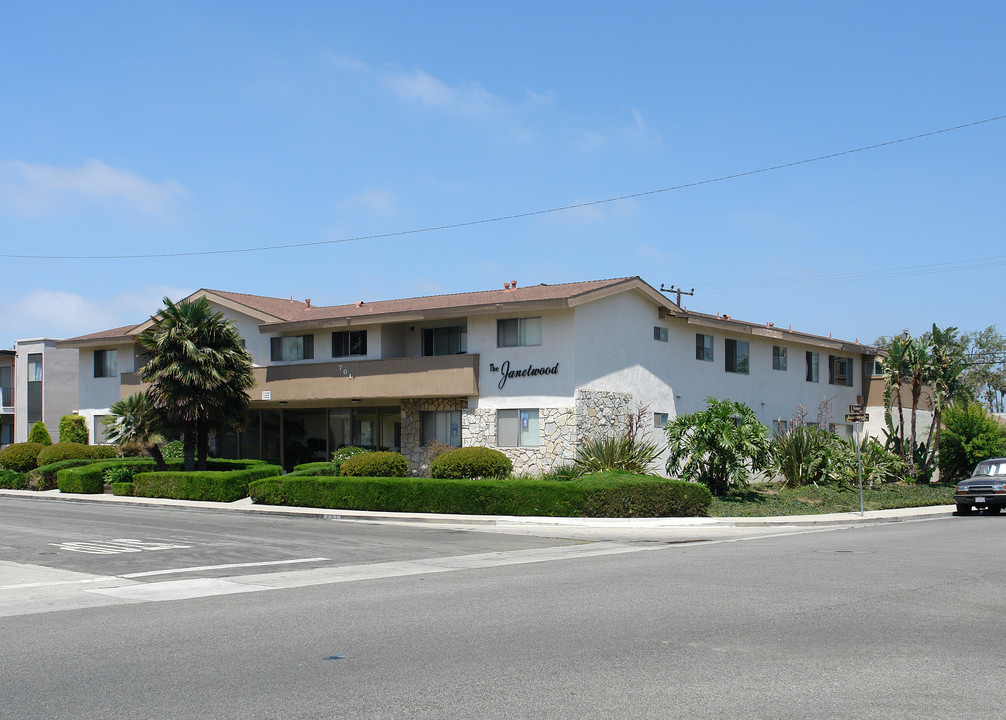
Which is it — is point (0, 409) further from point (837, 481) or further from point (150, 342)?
point (837, 481)

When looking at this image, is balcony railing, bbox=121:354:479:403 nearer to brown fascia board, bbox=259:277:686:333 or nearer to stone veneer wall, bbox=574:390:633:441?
brown fascia board, bbox=259:277:686:333

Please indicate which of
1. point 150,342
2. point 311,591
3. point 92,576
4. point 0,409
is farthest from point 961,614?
point 0,409

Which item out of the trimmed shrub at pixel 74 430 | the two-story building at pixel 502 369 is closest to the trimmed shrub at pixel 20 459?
the trimmed shrub at pixel 74 430

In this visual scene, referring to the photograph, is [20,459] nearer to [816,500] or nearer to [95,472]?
[95,472]

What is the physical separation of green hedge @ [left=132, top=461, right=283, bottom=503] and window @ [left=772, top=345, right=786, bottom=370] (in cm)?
2015

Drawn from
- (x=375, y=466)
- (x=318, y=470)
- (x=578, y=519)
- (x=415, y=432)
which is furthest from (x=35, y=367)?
(x=578, y=519)

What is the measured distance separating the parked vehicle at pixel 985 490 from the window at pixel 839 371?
13.7 m

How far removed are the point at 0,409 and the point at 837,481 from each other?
152 feet

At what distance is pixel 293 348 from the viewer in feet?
124

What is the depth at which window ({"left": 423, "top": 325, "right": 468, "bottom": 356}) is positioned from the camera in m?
33.5

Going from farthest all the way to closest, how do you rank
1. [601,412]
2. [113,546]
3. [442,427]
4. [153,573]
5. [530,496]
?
[442,427] → [601,412] → [530,496] → [113,546] → [153,573]

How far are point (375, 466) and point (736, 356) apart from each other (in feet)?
51.1

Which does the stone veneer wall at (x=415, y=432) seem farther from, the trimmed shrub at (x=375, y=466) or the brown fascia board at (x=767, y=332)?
the brown fascia board at (x=767, y=332)

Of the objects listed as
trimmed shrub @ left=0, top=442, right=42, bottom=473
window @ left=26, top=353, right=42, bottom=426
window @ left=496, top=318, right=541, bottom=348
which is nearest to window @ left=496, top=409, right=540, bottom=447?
window @ left=496, top=318, right=541, bottom=348
